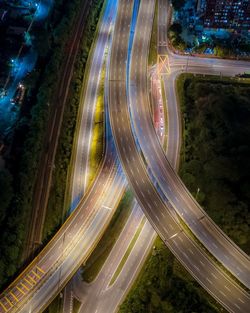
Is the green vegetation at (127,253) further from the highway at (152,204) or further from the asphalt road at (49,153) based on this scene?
the asphalt road at (49,153)

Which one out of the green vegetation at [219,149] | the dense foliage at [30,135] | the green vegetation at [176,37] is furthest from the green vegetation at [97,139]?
the green vegetation at [176,37]

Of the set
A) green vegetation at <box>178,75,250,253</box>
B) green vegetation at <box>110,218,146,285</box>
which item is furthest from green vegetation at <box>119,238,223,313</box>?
green vegetation at <box>178,75,250,253</box>

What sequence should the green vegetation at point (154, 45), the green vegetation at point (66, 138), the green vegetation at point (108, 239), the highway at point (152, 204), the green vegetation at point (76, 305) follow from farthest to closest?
1. the green vegetation at point (154, 45)
2. the green vegetation at point (66, 138)
3. the green vegetation at point (108, 239)
4. the green vegetation at point (76, 305)
5. the highway at point (152, 204)

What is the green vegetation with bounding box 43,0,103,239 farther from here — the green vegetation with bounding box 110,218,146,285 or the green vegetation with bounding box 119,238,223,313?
the green vegetation with bounding box 119,238,223,313

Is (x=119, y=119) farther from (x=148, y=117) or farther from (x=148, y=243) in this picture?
(x=148, y=243)

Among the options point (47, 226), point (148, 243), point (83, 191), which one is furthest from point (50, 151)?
point (148, 243)

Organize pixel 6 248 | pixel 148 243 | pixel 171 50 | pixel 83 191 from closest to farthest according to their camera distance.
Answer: pixel 6 248, pixel 148 243, pixel 83 191, pixel 171 50
